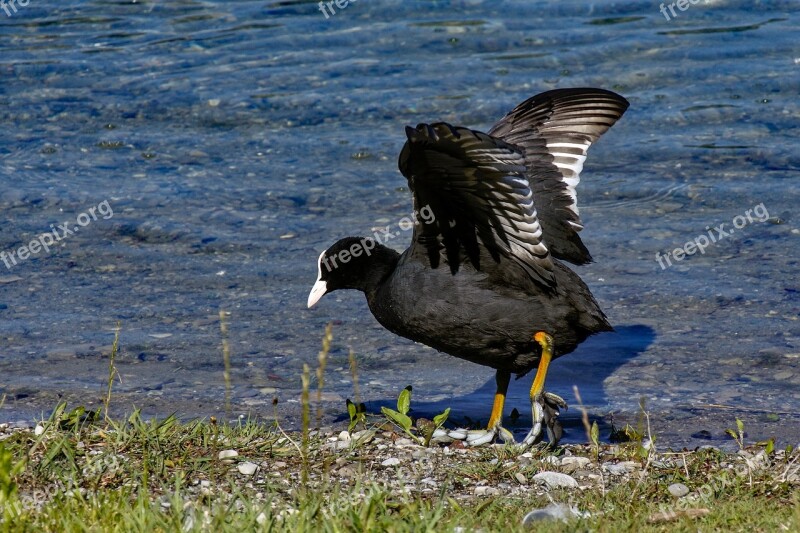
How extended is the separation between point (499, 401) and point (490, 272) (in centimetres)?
72

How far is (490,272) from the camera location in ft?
19.5

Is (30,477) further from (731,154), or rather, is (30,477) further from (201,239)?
(731,154)

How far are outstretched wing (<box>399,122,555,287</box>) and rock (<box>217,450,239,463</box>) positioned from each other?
1472mm

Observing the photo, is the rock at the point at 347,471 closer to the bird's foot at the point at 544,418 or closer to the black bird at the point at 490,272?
the black bird at the point at 490,272

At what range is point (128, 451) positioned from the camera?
491 centimetres

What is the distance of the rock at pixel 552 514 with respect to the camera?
4070mm

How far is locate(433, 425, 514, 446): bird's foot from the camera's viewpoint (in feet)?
18.4

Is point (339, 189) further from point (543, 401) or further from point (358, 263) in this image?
point (543, 401)

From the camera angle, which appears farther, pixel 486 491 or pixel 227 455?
pixel 227 455

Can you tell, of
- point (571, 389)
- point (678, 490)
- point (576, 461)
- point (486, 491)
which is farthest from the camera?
point (571, 389)

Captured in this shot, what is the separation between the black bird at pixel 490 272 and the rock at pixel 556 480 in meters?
0.56

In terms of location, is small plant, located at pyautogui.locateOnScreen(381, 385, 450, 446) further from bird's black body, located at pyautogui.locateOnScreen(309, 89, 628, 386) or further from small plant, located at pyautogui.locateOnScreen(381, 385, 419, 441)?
bird's black body, located at pyautogui.locateOnScreen(309, 89, 628, 386)

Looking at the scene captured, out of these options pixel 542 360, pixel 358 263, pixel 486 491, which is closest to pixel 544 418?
pixel 542 360

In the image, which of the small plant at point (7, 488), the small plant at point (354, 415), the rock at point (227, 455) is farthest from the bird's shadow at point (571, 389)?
the small plant at point (7, 488)
